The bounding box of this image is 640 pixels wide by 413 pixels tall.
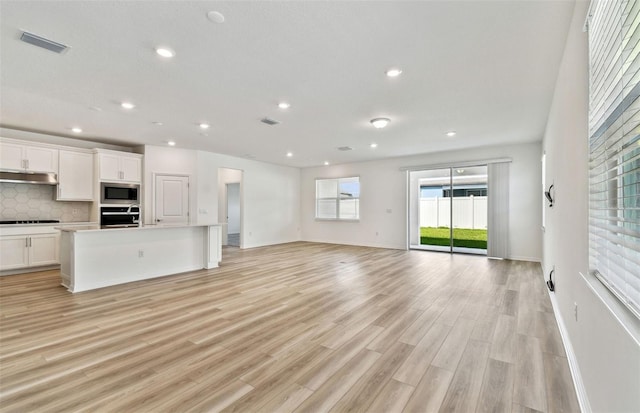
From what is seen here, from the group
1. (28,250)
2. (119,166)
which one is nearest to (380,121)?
(119,166)

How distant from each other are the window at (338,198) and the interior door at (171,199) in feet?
14.4

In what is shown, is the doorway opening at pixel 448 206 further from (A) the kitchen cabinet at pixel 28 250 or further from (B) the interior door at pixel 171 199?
(A) the kitchen cabinet at pixel 28 250

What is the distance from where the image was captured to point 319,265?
5906mm

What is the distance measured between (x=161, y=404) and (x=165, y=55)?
290 cm

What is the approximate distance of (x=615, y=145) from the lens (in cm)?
126

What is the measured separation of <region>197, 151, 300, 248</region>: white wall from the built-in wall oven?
1.42m

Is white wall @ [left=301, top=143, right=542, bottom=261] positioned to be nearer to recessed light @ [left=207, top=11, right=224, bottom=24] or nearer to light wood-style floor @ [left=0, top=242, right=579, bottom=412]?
light wood-style floor @ [left=0, top=242, right=579, bottom=412]

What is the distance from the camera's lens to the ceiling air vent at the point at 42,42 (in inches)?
94.7

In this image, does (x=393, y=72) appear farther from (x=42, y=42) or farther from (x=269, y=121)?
(x=42, y=42)

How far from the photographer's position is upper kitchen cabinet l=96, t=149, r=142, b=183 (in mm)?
5969

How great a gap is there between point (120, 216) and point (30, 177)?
161 cm

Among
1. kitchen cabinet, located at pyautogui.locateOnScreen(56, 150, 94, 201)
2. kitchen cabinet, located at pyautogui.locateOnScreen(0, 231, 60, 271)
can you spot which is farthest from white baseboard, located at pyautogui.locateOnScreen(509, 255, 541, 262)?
kitchen cabinet, located at pyautogui.locateOnScreen(0, 231, 60, 271)

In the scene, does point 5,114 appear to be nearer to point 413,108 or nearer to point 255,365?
point 255,365

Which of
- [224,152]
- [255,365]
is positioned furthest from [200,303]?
[224,152]
